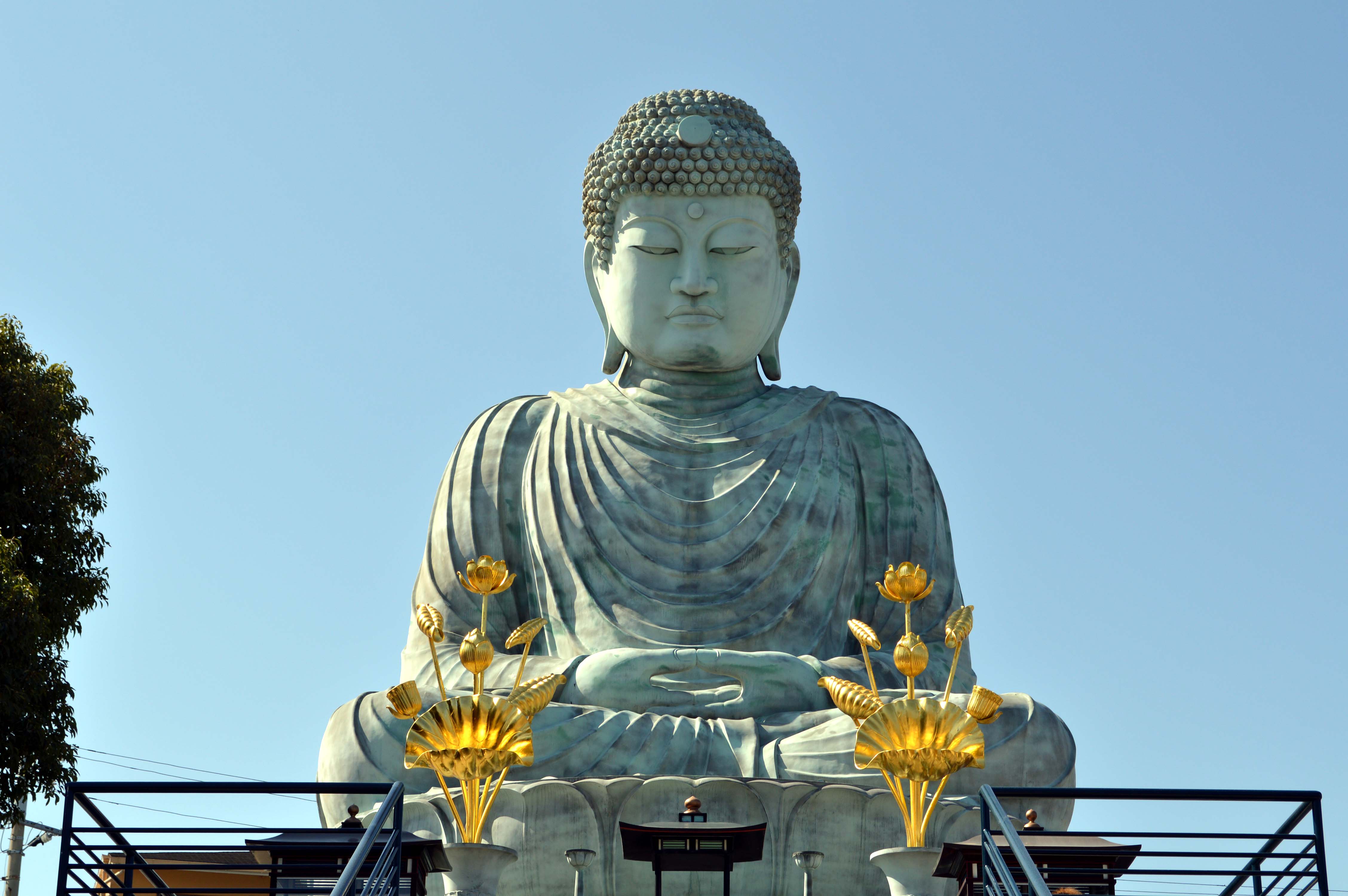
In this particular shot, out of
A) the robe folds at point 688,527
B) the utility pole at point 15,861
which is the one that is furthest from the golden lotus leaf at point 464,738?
the utility pole at point 15,861

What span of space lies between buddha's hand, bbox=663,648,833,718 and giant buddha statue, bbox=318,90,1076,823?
0.04ft

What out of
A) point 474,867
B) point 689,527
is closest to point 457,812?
point 474,867

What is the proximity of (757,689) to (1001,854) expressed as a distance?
375 centimetres

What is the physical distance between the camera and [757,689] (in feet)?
38.2

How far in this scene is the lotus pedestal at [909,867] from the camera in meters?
8.71

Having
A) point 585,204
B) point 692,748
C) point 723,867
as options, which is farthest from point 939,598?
point 723,867

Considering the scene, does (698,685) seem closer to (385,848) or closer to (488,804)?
(488,804)

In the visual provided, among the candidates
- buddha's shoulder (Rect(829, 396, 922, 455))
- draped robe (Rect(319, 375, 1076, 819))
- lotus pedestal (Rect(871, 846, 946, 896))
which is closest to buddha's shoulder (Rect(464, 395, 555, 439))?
draped robe (Rect(319, 375, 1076, 819))

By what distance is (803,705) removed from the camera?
1163 cm

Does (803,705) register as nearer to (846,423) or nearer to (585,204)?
(846,423)

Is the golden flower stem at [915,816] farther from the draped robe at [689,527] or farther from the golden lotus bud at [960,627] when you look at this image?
the draped robe at [689,527]

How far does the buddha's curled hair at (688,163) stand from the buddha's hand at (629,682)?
294cm

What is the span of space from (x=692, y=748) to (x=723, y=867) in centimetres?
226

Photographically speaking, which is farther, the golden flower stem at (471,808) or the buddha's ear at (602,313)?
the buddha's ear at (602,313)
